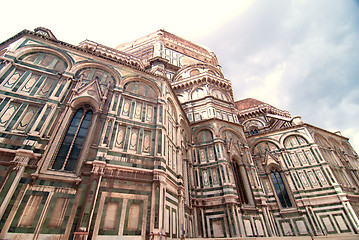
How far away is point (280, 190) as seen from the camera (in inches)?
728

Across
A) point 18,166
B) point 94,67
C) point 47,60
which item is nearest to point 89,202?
point 18,166

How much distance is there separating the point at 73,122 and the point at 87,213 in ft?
17.0

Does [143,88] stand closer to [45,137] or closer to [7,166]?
[45,137]

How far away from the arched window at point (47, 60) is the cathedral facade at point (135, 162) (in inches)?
2.5

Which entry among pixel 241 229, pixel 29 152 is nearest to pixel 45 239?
pixel 29 152

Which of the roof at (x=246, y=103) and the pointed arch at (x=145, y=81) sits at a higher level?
the roof at (x=246, y=103)

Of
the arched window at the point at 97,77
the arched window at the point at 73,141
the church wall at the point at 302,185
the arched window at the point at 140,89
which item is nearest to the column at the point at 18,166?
the arched window at the point at 73,141

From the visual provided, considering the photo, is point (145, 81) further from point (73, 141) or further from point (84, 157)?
point (84, 157)

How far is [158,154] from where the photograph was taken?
10.7 metres

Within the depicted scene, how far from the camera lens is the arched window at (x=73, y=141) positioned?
29.3 ft

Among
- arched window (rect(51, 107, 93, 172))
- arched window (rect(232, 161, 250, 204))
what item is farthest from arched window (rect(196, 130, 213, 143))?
arched window (rect(51, 107, 93, 172))

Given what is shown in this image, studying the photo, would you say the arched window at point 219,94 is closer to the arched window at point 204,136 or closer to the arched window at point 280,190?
the arched window at point 204,136

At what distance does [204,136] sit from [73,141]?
12494mm

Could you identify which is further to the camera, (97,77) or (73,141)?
(97,77)
